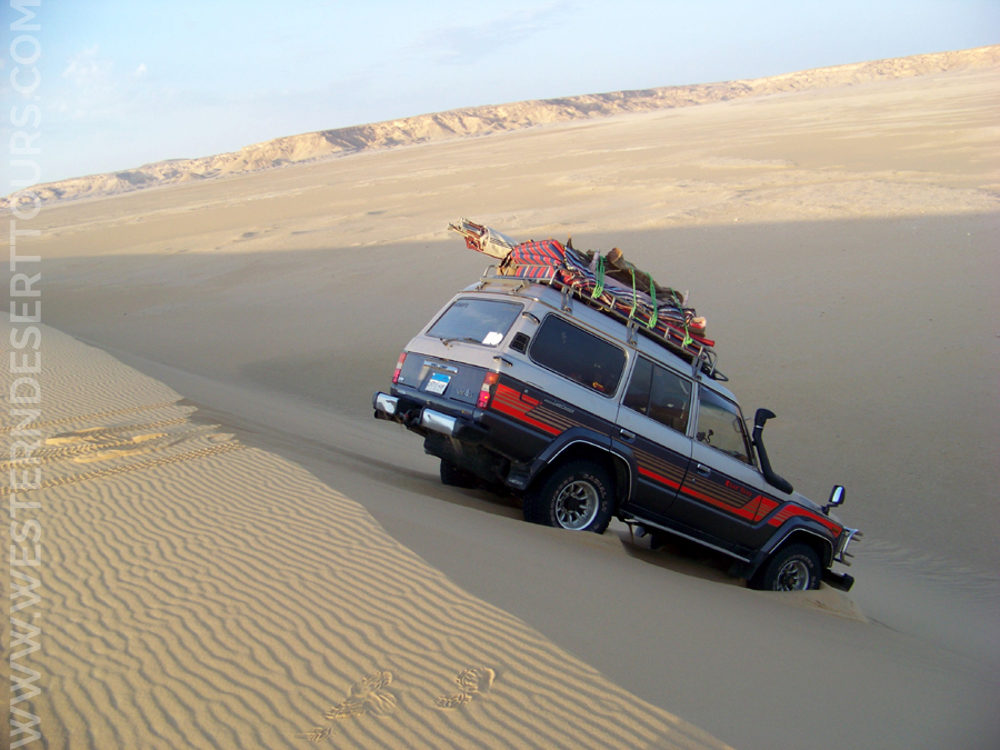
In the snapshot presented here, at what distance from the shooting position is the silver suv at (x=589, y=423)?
571cm

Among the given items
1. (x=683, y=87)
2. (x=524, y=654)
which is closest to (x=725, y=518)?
(x=524, y=654)

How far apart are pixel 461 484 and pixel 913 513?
5927mm

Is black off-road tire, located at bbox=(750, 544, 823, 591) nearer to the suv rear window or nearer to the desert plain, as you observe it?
the desert plain

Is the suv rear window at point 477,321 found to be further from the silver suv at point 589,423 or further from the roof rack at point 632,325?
the roof rack at point 632,325

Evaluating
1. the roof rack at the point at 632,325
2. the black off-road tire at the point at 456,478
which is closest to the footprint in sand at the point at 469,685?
the roof rack at the point at 632,325

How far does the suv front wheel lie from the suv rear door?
0.25 m

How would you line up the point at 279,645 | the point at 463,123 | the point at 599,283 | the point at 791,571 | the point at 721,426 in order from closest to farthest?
the point at 279,645, the point at 599,283, the point at 721,426, the point at 791,571, the point at 463,123

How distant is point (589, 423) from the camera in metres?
5.88

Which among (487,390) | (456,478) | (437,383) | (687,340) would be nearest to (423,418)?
(437,383)

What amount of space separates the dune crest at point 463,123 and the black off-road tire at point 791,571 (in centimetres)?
10813

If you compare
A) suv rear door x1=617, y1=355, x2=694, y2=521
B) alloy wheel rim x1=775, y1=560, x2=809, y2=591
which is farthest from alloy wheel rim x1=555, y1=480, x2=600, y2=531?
alloy wheel rim x1=775, y1=560, x2=809, y2=591

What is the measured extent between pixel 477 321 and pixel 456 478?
1.90 metres

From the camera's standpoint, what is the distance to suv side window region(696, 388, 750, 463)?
652 centimetres

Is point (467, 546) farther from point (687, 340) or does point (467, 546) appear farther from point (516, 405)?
point (687, 340)
